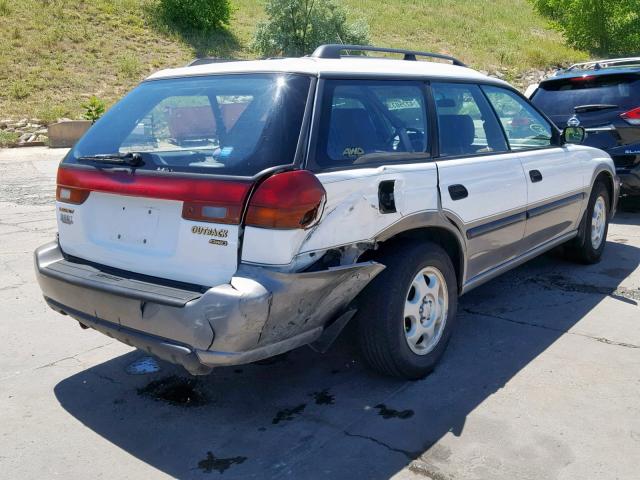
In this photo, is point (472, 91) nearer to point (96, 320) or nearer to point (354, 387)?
point (354, 387)

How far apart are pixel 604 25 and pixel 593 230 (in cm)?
3723

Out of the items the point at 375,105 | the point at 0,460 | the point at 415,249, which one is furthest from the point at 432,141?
the point at 0,460

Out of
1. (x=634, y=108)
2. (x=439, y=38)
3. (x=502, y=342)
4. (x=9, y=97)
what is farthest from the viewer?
(x=439, y=38)

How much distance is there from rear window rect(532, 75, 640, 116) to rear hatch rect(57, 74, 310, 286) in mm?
5539

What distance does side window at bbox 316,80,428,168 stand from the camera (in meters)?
3.25

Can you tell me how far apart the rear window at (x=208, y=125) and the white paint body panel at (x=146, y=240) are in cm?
24

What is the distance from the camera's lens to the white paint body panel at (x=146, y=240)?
2980 millimetres

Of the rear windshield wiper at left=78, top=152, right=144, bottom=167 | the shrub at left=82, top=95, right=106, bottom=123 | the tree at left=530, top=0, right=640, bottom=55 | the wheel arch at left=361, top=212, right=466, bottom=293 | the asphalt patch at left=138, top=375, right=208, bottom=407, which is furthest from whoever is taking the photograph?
the tree at left=530, top=0, right=640, bottom=55

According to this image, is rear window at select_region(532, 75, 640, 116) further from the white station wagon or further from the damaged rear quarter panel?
the damaged rear quarter panel

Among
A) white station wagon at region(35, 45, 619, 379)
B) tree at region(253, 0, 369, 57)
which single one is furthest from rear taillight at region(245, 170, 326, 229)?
tree at region(253, 0, 369, 57)

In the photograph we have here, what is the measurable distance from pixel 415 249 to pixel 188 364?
1.38 m

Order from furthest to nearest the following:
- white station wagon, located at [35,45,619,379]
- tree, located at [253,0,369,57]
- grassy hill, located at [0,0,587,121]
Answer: tree, located at [253,0,369,57]
grassy hill, located at [0,0,587,121]
white station wagon, located at [35,45,619,379]

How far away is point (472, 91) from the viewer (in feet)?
14.5

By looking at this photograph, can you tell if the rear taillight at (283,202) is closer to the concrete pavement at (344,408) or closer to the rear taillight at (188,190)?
the rear taillight at (188,190)
